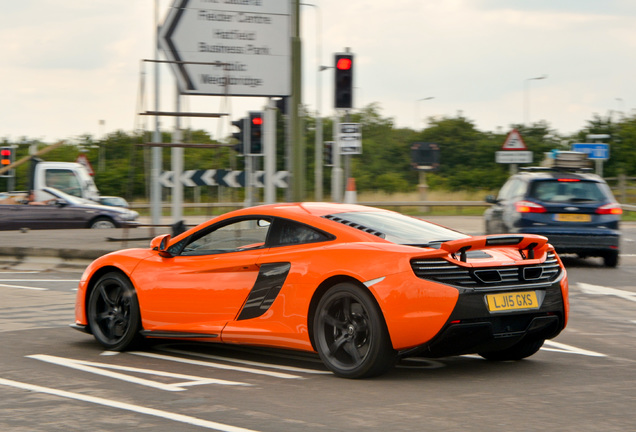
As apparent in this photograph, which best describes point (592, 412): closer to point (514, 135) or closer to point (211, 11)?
point (211, 11)

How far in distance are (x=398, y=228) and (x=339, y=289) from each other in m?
0.79

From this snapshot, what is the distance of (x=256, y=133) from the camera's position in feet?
82.2

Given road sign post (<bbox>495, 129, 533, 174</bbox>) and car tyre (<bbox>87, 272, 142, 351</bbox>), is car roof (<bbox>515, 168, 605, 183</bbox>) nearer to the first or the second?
car tyre (<bbox>87, 272, 142, 351</bbox>)

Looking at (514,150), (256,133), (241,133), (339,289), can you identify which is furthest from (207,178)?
(339,289)

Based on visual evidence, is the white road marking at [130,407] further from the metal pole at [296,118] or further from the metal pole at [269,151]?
the metal pole at [269,151]

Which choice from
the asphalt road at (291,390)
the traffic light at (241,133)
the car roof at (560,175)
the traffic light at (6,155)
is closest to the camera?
the asphalt road at (291,390)

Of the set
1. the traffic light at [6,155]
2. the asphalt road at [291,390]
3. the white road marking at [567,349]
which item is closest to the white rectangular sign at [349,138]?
the asphalt road at [291,390]

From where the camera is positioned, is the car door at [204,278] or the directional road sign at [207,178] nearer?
the car door at [204,278]

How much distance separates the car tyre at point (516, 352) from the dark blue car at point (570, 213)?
7889mm

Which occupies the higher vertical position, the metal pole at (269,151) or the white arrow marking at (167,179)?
the metal pole at (269,151)

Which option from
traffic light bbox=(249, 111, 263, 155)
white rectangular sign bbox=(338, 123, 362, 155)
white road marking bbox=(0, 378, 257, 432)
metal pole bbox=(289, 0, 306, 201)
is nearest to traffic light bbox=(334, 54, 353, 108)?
metal pole bbox=(289, 0, 306, 201)

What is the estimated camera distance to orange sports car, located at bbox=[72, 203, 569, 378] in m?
5.97

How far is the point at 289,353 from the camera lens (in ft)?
24.2

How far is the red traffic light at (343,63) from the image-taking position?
1914cm
